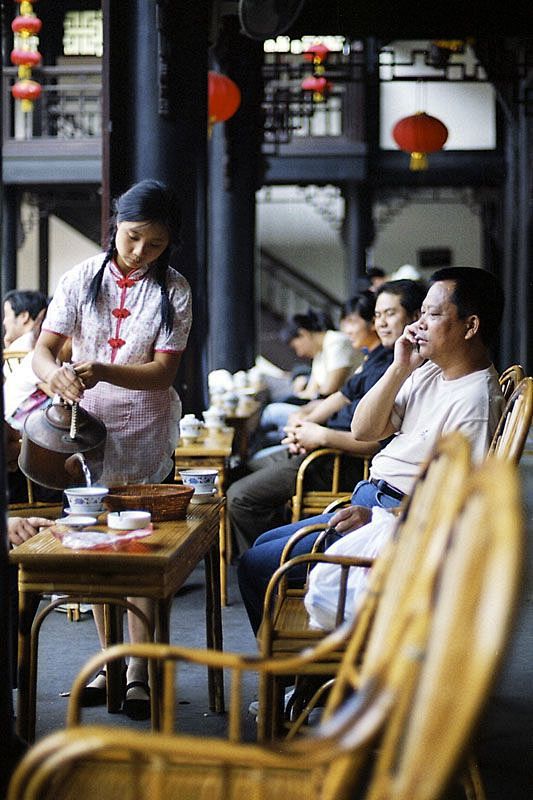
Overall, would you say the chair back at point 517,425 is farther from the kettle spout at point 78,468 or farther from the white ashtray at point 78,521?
the kettle spout at point 78,468

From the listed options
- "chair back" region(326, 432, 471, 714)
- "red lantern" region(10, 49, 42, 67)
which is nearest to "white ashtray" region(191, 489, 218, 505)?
"chair back" region(326, 432, 471, 714)

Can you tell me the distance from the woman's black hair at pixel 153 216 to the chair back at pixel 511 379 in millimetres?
1047

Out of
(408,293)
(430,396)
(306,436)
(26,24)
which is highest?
(26,24)

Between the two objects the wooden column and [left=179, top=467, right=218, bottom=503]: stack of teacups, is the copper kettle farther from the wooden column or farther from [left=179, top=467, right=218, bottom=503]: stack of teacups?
the wooden column

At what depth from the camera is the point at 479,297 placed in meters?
2.95

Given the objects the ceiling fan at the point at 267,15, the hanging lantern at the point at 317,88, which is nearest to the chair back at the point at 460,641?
the ceiling fan at the point at 267,15

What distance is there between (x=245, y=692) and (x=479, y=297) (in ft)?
4.96

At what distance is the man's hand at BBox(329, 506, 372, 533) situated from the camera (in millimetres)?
2830

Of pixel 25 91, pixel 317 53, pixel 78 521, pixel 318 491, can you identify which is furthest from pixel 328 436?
pixel 25 91

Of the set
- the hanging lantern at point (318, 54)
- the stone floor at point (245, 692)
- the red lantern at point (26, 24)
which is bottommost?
the stone floor at point (245, 692)

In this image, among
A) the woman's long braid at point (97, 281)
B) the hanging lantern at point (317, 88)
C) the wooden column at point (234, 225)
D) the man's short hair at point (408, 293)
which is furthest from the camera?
the wooden column at point (234, 225)

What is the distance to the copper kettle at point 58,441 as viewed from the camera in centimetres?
299

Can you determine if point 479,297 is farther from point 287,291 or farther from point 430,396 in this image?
point 287,291

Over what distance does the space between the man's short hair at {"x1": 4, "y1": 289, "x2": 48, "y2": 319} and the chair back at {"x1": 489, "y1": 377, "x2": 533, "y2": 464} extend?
11.0 ft
